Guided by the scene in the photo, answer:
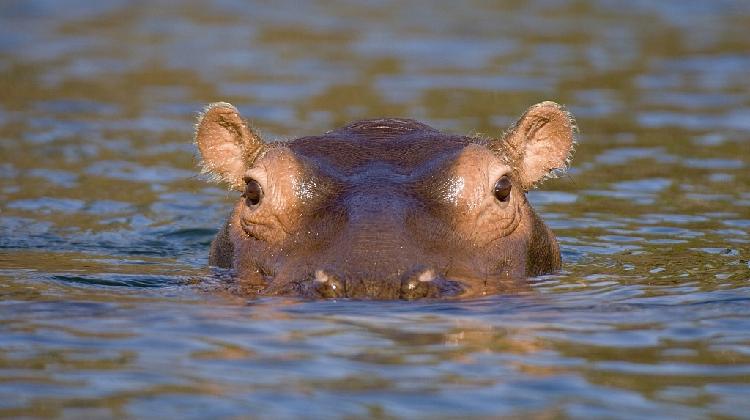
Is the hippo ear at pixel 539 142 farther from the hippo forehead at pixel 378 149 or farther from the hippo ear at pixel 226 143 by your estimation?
the hippo ear at pixel 226 143

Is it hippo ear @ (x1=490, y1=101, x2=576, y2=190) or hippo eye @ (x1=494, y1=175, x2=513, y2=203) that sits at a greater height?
hippo ear @ (x1=490, y1=101, x2=576, y2=190)

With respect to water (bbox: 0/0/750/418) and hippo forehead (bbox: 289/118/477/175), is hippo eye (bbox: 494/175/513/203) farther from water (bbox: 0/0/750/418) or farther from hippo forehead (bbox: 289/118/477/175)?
water (bbox: 0/0/750/418)

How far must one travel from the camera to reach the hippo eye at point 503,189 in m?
10.0

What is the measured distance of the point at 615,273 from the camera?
10922 millimetres

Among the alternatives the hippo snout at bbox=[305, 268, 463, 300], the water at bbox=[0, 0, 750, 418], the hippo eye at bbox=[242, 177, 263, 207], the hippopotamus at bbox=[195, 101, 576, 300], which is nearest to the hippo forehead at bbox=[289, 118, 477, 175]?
the hippopotamus at bbox=[195, 101, 576, 300]

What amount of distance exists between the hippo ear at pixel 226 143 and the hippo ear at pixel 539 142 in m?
1.91

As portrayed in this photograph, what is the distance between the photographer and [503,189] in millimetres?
10070

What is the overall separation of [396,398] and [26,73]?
58.7 ft

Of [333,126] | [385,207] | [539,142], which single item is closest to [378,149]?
[385,207]

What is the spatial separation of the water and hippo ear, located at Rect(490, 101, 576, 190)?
0.81 metres

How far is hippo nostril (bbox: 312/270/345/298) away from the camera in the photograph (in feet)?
28.1

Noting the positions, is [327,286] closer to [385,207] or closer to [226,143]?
[385,207]

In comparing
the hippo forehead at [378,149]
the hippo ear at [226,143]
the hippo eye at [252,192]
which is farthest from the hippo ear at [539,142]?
the hippo eye at [252,192]

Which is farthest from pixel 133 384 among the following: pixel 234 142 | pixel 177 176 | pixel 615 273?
pixel 177 176
